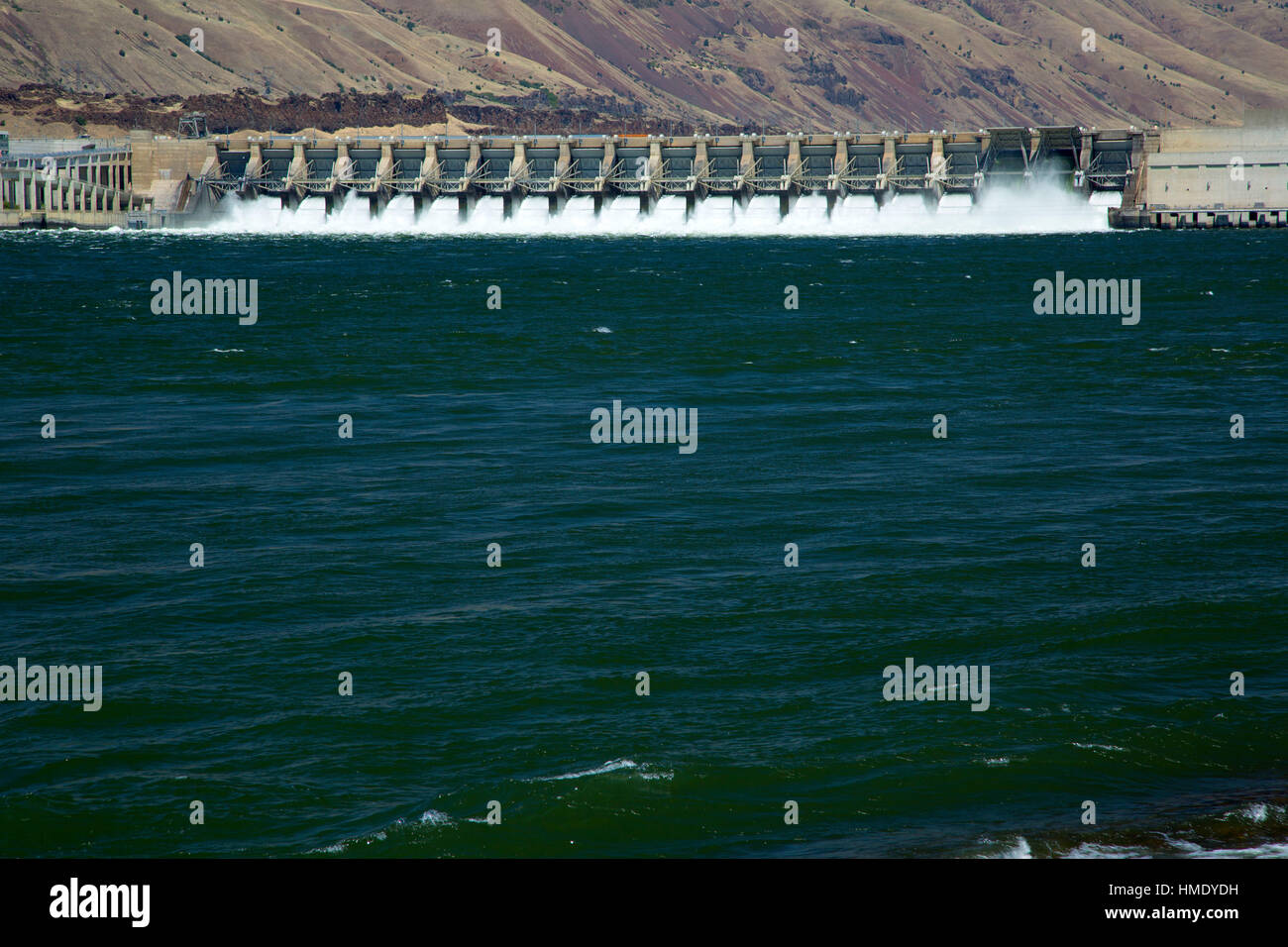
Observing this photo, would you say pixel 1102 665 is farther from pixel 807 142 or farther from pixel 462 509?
pixel 807 142

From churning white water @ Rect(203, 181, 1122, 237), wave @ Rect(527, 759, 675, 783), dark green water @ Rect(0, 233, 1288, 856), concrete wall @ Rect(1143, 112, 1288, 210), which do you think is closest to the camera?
dark green water @ Rect(0, 233, 1288, 856)

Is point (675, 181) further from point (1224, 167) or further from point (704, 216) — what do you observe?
point (1224, 167)

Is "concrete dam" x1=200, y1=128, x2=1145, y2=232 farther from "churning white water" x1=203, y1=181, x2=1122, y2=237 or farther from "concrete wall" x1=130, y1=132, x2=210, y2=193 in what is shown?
"concrete wall" x1=130, y1=132, x2=210, y2=193

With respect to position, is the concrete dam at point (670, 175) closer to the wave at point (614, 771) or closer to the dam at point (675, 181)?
the dam at point (675, 181)

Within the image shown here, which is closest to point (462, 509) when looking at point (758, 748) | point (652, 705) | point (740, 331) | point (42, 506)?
point (42, 506)

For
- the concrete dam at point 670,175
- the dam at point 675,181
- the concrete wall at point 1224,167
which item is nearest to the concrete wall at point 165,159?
the dam at point 675,181

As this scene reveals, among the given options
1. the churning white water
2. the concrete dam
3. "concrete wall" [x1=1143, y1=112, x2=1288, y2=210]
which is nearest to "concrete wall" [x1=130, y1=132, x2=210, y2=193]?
the concrete dam

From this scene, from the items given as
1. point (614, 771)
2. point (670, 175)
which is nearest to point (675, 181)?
point (670, 175)
